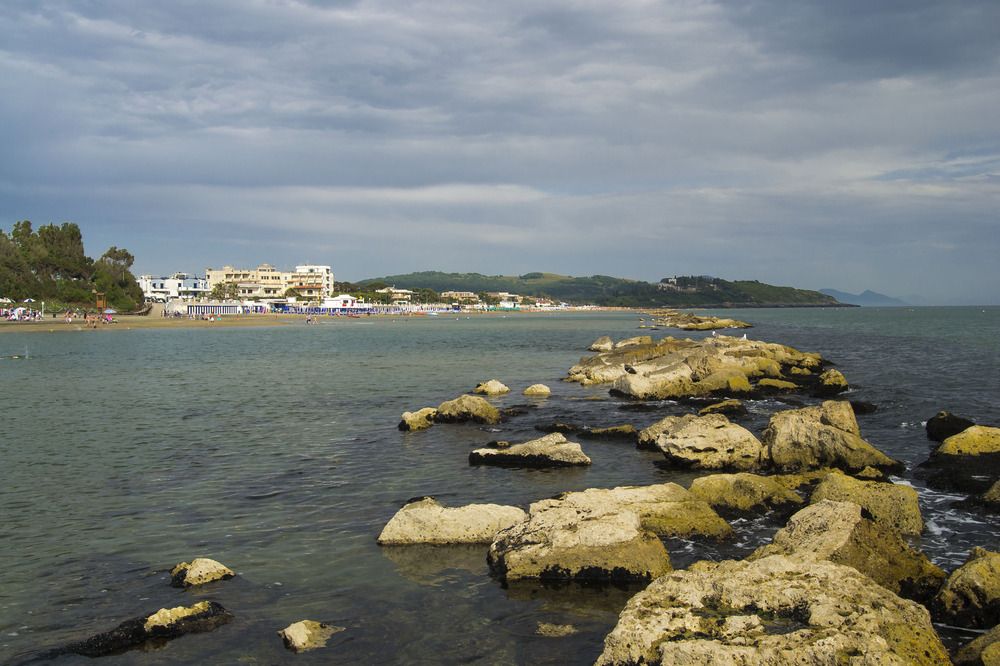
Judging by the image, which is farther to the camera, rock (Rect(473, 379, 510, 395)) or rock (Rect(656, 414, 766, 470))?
rock (Rect(473, 379, 510, 395))

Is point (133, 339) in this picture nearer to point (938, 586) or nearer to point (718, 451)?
point (718, 451)

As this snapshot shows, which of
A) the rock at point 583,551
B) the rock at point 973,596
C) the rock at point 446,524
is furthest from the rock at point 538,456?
the rock at point 973,596

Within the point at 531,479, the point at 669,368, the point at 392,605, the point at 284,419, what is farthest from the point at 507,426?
the point at 392,605

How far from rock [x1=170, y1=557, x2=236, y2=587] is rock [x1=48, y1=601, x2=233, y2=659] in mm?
1057

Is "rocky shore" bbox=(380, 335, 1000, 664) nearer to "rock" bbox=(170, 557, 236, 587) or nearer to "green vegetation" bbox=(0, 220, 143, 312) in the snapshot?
"rock" bbox=(170, 557, 236, 587)

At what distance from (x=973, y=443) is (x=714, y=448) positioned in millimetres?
6418

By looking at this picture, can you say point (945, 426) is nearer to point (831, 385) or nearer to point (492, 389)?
point (831, 385)

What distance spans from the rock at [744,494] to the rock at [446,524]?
155 inches

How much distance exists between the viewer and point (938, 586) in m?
8.51

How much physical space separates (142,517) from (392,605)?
261 inches

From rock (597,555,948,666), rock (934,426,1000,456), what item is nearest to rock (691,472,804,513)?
rock (597,555,948,666)

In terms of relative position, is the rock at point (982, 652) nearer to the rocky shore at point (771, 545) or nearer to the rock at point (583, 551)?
the rocky shore at point (771, 545)

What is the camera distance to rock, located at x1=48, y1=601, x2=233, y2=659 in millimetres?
7527

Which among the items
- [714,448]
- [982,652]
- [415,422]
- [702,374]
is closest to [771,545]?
[982,652]
